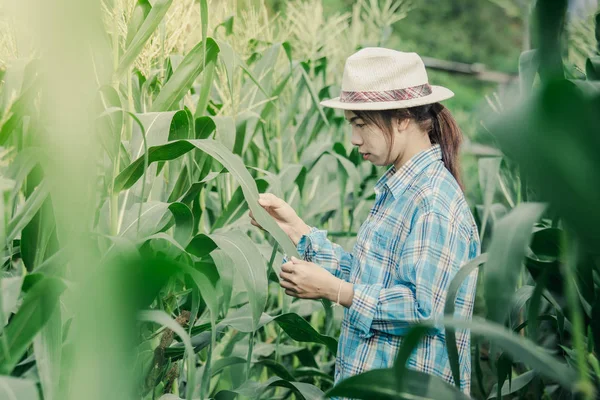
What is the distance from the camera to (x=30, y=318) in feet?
3.30

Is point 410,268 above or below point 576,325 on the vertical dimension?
below

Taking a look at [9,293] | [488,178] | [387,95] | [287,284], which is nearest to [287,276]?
[287,284]

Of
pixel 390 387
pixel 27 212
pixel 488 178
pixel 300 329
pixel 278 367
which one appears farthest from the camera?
pixel 488 178

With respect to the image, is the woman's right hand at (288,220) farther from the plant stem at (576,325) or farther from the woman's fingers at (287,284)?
the plant stem at (576,325)

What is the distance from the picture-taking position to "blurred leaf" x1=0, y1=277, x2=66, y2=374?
3.17 ft

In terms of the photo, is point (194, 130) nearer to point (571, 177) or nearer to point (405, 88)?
point (405, 88)

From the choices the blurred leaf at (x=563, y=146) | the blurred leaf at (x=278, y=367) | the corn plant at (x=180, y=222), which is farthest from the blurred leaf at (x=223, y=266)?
the blurred leaf at (x=563, y=146)

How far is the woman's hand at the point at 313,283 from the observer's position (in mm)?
1397

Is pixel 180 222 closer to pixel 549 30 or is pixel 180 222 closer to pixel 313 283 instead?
pixel 313 283

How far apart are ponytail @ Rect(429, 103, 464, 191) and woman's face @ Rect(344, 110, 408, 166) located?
11 centimetres

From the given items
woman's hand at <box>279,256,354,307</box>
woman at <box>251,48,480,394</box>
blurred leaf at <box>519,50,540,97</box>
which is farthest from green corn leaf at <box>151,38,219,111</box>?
blurred leaf at <box>519,50,540,97</box>

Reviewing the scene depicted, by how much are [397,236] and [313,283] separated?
21 centimetres

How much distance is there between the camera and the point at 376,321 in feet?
4.68

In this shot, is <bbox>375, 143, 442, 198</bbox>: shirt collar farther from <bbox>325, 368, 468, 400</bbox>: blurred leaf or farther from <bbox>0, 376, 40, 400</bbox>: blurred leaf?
<bbox>0, 376, 40, 400</bbox>: blurred leaf
